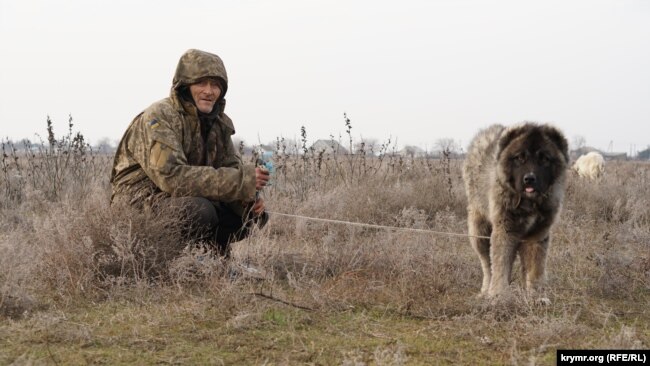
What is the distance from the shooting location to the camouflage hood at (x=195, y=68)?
5.02 meters

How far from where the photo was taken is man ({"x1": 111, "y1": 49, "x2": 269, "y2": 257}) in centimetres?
480

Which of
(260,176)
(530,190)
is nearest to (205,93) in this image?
(260,176)

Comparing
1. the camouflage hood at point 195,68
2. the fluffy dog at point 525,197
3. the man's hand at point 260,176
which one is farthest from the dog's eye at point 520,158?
the camouflage hood at point 195,68

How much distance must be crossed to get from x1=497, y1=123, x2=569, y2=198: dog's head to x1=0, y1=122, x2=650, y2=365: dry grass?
92 centimetres

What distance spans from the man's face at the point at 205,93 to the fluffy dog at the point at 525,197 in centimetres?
252

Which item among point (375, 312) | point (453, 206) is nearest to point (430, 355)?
point (375, 312)

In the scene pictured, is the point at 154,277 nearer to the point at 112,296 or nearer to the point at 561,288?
the point at 112,296

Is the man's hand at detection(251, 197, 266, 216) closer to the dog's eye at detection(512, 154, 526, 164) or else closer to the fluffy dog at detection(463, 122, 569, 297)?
the fluffy dog at detection(463, 122, 569, 297)

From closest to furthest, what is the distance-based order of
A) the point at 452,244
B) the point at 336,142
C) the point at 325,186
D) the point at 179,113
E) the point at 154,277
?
the point at 154,277 → the point at 179,113 → the point at 452,244 → the point at 325,186 → the point at 336,142

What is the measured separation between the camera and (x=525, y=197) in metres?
4.92

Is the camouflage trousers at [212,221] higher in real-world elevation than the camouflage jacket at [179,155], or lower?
lower

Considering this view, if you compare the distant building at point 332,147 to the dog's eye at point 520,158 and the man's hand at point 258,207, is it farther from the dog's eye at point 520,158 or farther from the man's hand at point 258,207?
the dog's eye at point 520,158

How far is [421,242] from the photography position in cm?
632

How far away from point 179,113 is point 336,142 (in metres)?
6.18
